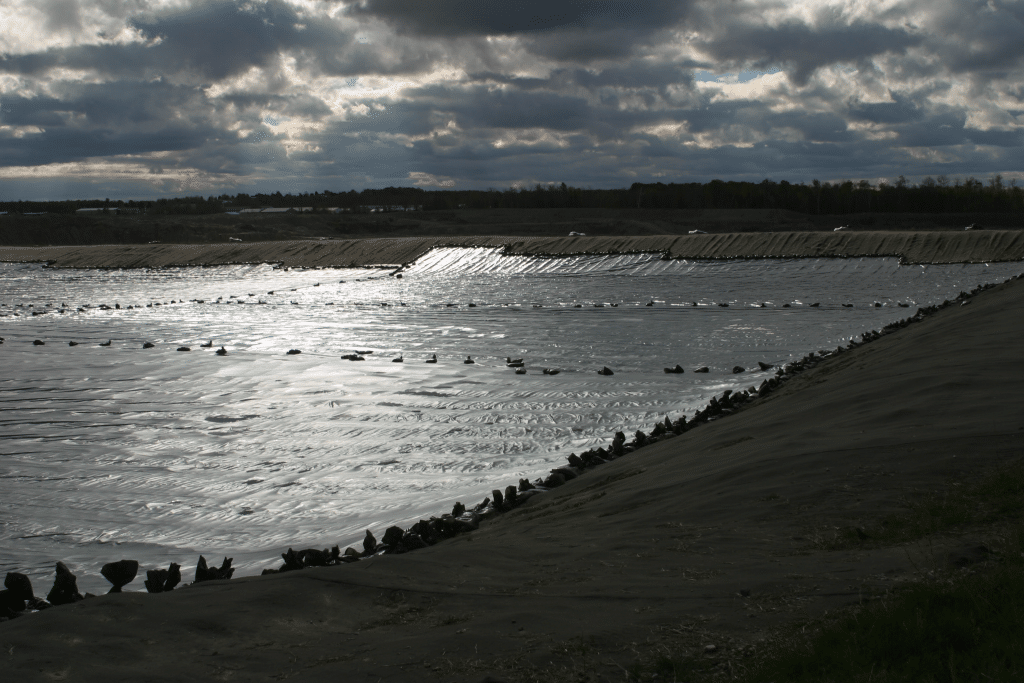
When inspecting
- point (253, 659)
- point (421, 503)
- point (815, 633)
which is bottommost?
point (421, 503)

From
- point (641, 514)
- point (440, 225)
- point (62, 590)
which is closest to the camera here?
point (62, 590)

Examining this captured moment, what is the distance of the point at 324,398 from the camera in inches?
492

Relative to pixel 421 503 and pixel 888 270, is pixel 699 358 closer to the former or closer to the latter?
pixel 421 503

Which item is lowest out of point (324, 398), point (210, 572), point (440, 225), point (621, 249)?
point (324, 398)

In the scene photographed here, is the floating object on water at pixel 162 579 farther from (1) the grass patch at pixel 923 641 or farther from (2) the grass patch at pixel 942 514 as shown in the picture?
(2) the grass patch at pixel 942 514

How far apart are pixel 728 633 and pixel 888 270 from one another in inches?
1332

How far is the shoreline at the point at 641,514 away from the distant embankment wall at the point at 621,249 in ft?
97.1

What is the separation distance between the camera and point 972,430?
6277mm

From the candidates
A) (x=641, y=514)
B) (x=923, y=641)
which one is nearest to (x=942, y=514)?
(x=923, y=641)

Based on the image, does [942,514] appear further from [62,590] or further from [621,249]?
[621,249]

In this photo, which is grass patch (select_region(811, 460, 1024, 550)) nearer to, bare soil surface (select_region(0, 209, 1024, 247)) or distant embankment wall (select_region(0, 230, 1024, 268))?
distant embankment wall (select_region(0, 230, 1024, 268))

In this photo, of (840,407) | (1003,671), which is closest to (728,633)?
(1003,671)

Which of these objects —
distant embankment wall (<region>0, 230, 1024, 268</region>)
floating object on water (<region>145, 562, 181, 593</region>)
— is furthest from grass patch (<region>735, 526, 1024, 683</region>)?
distant embankment wall (<region>0, 230, 1024, 268</region>)

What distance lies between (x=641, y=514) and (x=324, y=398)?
24.6 ft
